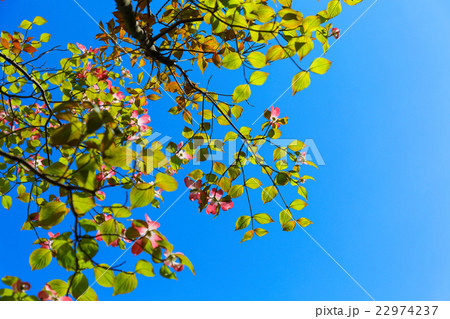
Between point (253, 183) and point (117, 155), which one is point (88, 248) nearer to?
point (117, 155)

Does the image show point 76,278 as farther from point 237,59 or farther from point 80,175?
point 237,59

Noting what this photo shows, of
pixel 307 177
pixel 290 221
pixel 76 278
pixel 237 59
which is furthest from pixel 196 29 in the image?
pixel 76 278

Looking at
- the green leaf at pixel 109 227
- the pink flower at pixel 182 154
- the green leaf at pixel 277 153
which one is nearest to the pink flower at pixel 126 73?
the pink flower at pixel 182 154

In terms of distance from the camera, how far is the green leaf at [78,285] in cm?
49

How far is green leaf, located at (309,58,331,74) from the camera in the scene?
0.61 meters

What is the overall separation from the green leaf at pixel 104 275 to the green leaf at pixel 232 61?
532 millimetres

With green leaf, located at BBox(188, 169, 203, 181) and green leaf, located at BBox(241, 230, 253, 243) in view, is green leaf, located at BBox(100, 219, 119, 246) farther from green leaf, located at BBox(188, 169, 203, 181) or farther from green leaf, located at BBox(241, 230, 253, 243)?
green leaf, located at BBox(241, 230, 253, 243)

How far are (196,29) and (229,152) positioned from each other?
1.95 feet

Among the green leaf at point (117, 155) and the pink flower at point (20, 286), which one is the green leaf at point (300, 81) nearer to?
the green leaf at point (117, 155)

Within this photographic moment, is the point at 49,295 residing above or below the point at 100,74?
below

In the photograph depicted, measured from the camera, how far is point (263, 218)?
838 millimetres

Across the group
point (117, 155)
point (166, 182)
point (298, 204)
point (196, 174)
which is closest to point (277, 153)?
point (298, 204)

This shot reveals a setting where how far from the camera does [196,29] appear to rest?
1.18 m

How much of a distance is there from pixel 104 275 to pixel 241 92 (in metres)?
0.58
